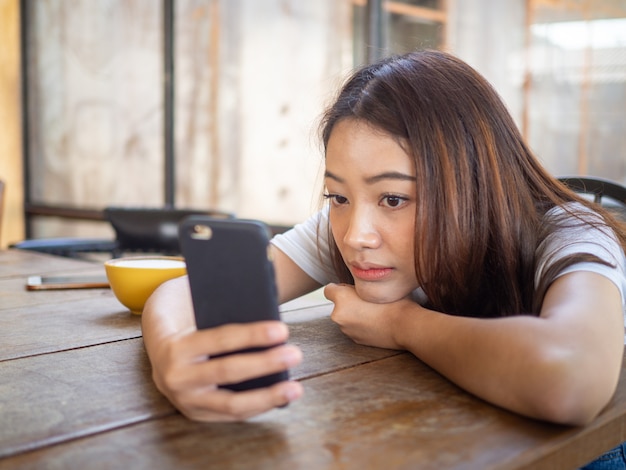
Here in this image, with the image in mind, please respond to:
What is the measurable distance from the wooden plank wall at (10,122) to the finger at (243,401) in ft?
13.4

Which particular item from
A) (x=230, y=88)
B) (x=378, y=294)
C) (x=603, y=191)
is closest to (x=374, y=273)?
(x=378, y=294)

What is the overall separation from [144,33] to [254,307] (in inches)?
139

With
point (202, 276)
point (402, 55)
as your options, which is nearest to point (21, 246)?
point (402, 55)

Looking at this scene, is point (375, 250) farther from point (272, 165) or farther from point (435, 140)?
point (272, 165)

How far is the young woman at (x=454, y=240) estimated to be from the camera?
2.63ft

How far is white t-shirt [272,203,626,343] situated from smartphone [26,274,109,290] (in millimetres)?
416

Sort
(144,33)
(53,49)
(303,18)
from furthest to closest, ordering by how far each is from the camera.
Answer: (53,49) → (144,33) → (303,18)

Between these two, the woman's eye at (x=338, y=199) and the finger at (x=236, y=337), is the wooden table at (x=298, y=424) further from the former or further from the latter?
the woman's eye at (x=338, y=199)

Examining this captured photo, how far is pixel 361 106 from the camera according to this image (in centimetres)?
108

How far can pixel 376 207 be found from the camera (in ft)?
3.35

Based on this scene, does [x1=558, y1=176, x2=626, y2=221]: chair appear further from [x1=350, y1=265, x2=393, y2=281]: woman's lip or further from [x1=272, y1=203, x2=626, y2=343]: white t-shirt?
[x1=350, y1=265, x2=393, y2=281]: woman's lip

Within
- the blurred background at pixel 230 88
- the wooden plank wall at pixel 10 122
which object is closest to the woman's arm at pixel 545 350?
the blurred background at pixel 230 88

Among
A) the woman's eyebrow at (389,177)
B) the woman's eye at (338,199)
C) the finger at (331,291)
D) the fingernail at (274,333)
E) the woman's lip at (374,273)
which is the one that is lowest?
the finger at (331,291)

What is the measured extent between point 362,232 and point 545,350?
0.33 metres
